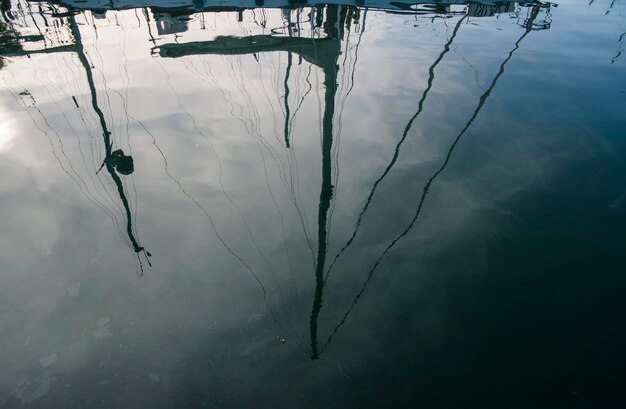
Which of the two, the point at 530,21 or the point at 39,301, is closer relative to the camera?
the point at 39,301

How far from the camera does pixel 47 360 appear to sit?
5.07 meters

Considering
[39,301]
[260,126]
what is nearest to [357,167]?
[260,126]

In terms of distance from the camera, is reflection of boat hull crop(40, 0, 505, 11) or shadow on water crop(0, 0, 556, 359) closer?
shadow on water crop(0, 0, 556, 359)

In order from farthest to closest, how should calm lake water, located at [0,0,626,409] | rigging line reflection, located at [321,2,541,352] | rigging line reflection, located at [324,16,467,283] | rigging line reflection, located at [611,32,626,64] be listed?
rigging line reflection, located at [611,32,626,64], rigging line reflection, located at [324,16,467,283], rigging line reflection, located at [321,2,541,352], calm lake water, located at [0,0,626,409]

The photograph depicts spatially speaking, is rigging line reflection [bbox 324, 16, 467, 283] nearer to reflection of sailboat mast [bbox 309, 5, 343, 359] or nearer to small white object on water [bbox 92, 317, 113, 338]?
reflection of sailboat mast [bbox 309, 5, 343, 359]

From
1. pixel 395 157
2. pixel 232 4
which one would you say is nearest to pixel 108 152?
pixel 395 157

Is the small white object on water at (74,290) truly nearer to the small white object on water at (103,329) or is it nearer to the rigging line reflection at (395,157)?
the small white object on water at (103,329)

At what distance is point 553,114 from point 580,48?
8.43 metres

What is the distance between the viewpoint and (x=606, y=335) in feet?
18.0

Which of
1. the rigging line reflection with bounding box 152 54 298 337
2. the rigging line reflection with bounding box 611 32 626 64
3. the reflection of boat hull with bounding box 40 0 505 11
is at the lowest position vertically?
the rigging line reflection with bounding box 152 54 298 337

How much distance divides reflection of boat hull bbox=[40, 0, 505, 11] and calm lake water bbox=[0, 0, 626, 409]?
26.9 ft

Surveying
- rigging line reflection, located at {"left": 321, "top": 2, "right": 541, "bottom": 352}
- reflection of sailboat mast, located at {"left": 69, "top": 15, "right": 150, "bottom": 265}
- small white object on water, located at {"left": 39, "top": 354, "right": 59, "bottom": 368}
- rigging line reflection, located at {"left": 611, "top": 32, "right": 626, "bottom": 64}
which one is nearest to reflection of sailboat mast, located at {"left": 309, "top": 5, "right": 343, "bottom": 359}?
rigging line reflection, located at {"left": 321, "top": 2, "right": 541, "bottom": 352}

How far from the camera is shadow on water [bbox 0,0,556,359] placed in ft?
22.9

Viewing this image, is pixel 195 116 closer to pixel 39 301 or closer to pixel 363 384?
pixel 39 301
